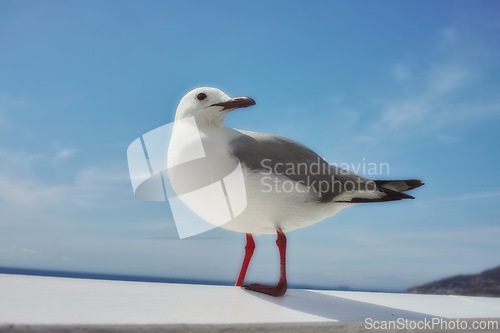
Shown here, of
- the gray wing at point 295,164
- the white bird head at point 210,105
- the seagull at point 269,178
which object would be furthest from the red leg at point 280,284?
the white bird head at point 210,105

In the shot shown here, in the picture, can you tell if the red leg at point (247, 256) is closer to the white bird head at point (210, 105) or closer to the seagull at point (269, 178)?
the seagull at point (269, 178)

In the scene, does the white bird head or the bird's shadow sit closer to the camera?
the bird's shadow

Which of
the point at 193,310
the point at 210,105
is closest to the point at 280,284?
the point at 193,310

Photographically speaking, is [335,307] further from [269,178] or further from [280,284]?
[269,178]

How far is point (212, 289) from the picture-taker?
214 cm

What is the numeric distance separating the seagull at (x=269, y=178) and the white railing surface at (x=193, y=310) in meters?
0.30

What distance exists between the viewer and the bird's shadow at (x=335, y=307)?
76.2 inches

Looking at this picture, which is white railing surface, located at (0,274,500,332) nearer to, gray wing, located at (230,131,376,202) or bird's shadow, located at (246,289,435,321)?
bird's shadow, located at (246,289,435,321)

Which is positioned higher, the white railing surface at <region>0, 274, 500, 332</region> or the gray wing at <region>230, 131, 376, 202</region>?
the gray wing at <region>230, 131, 376, 202</region>

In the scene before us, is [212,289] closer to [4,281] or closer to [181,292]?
[181,292]

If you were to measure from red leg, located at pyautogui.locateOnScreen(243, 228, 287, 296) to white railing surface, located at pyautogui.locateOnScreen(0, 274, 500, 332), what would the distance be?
5 cm

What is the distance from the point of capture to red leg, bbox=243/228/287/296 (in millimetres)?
2197

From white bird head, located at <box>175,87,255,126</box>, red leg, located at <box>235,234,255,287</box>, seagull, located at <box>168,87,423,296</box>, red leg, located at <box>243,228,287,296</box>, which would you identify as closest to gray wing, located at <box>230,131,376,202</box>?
seagull, located at <box>168,87,423,296</box>

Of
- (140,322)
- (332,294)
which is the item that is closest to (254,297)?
(332,294)
